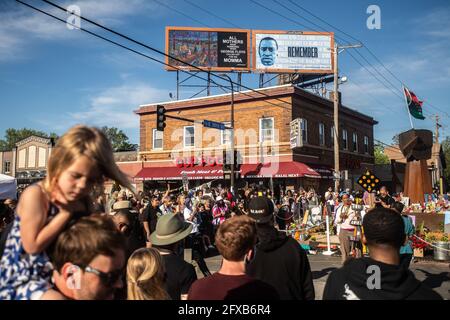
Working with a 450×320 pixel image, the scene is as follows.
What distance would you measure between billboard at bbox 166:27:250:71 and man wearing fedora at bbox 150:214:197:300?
3022 centimetres

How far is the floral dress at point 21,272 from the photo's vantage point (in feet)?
6.07

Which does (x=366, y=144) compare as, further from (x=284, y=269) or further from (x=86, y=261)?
(x=86, y=261)

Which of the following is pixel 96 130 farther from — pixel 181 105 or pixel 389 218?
pixel 181 105

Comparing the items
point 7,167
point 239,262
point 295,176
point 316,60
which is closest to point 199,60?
point 316,60

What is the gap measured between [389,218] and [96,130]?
73.8 inches

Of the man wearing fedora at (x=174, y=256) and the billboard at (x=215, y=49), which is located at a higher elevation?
the billboard at (x=215, y=49)

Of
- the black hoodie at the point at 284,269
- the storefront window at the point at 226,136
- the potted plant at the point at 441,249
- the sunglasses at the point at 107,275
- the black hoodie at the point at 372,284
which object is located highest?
the storefront window at the point at 226,136

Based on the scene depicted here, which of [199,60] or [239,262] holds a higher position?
[199,60]

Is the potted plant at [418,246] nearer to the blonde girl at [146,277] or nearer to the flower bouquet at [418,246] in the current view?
the flower bouquet at [418,246]

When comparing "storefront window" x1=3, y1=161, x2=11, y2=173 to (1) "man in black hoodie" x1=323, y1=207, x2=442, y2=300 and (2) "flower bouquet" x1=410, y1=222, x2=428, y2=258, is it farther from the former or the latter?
(1) "man in black hoodie" x1=323, y1=207, x2=442, y2=300

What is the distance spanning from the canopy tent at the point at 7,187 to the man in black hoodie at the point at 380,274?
1363cm

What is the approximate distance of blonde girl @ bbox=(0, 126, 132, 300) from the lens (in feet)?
6.18

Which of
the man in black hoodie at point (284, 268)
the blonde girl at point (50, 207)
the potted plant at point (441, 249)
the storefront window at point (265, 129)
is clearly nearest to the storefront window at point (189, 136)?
the storefront window at point (265, 129)
